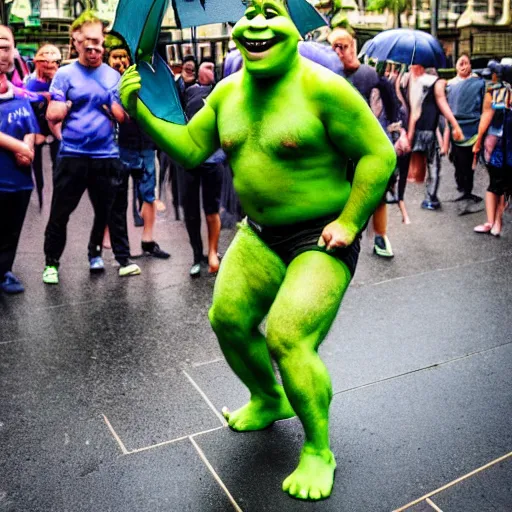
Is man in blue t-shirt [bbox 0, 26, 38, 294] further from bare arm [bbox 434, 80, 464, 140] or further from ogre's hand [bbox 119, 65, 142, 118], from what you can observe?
bare arm [bbox 434, 80, 464, 140]

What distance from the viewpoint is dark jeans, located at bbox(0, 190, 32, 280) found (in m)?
5.59

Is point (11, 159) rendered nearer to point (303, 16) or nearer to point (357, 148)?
point (303, 16)

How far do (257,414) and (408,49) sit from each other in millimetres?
5188

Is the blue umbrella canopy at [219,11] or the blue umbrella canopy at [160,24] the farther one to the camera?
the blue umbrella canopy at [219,11]

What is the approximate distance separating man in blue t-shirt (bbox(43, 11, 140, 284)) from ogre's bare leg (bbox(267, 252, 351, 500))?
336 cm

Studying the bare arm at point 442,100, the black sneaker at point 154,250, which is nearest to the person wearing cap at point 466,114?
the bare arm at point 442,100

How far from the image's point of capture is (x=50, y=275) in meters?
5.93

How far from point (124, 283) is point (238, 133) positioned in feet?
10.9

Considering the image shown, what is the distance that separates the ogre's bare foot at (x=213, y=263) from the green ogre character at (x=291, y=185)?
306 centimetres

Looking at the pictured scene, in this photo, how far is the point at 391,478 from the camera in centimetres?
296

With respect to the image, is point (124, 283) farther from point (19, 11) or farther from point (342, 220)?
point (19, 11)

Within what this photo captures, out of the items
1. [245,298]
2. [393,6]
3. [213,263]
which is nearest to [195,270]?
[213,263]

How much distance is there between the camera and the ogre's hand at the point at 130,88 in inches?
110

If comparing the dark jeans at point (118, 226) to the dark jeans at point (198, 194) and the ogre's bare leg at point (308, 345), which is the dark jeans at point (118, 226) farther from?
the ogre's bare leg at point (308, 345)
